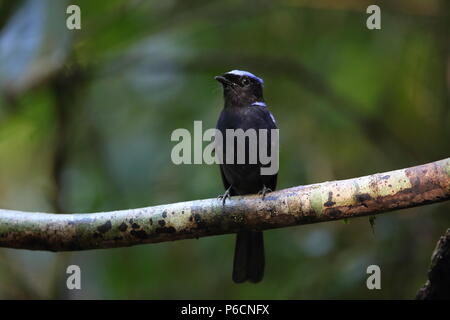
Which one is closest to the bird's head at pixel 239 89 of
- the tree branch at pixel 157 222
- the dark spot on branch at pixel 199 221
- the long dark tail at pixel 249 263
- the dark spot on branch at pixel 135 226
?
the long dark tail at pixel 249 263

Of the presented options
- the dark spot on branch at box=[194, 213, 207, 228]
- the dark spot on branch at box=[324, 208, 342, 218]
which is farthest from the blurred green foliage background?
the dark spot on branch at box=[324, 208, 342, 218]

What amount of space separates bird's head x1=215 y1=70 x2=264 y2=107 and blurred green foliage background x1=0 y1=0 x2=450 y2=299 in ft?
4.02

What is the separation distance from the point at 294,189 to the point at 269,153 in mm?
999

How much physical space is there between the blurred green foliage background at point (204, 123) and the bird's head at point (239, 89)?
123 cm

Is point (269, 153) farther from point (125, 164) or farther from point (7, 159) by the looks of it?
point (7, 159)

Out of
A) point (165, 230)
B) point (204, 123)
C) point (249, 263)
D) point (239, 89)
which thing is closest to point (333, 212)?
point (165, 230)

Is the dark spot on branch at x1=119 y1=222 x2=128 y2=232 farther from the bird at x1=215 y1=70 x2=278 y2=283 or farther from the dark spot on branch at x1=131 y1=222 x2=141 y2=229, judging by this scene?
the bird at x1=215 y1=70 x2=278 y2=283

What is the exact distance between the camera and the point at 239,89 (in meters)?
4.46

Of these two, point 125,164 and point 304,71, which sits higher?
point 304,71

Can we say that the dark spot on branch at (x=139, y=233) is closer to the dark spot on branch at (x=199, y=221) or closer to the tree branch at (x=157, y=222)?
the tree branch at (x=157, y=222)

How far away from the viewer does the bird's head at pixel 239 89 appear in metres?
4.43

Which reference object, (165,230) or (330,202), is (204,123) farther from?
(330,202)

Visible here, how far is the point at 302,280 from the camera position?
5.31 metres
